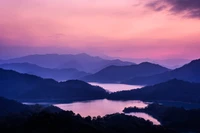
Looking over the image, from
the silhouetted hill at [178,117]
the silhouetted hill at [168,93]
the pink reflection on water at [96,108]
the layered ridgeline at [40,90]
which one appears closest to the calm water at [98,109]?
the pink reflection on water at [96,108]

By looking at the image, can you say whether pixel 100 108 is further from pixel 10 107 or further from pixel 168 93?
pixel 168 93

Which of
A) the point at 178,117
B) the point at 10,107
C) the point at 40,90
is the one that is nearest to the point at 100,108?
the point at 178,117

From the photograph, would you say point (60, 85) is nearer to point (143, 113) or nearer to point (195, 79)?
point (143, 113)

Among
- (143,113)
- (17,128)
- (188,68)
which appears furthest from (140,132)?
(188,68)

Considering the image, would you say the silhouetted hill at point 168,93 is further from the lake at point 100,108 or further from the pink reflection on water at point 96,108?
the pink reflection on water at point 96,108

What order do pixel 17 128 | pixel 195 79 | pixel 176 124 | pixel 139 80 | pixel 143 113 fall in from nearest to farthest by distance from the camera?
pixel 17 128, pixel 176 124, pixel 143 113, pixel 195 79, pixel 139 80

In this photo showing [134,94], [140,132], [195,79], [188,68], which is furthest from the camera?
[188,68]

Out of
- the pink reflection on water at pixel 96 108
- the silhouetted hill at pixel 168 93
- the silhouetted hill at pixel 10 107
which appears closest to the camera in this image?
the silhouetted hill at pixel 10 107
